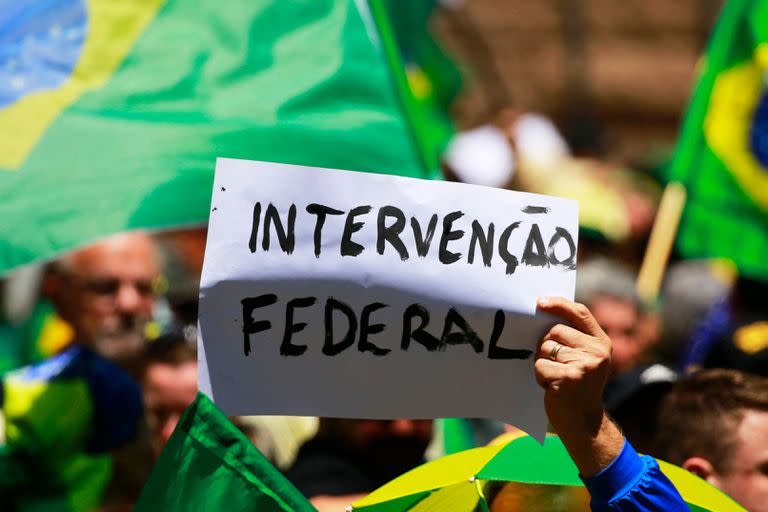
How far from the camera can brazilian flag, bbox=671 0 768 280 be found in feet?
13.2

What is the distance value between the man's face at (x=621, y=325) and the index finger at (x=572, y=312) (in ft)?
6.74

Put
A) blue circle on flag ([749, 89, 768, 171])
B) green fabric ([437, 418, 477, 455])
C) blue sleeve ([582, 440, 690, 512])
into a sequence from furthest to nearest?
blue circle on flag ([749, 89, 768, 171])
green fabric ([437, 418, 477, 455])
blue sleeve ([582, 440, 690, 512])

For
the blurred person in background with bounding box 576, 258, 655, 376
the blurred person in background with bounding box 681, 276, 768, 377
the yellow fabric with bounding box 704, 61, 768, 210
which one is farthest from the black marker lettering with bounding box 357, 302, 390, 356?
the yellow fabric with bounding box 704, 61, 768, 210

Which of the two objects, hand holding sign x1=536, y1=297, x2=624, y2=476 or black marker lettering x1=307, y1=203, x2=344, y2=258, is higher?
black marker lettering x1=307, y1=203, x2=344, y2=258

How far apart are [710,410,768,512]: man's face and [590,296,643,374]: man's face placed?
1517 millimetres

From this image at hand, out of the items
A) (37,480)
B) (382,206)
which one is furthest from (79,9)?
(382,206)

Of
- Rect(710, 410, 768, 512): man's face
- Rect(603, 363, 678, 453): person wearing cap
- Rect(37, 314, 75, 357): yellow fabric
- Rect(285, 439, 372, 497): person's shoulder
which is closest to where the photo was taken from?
Rect(710, 410, 768, 512): man's face

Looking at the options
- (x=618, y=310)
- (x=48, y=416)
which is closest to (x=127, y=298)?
(x=48, y=416)

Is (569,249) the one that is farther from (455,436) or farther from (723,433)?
(455,436)

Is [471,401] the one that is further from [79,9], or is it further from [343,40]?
[79,9]

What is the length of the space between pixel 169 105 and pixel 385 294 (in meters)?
1.32

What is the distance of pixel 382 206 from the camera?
75.0 inches

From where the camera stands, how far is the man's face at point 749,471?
2.25m

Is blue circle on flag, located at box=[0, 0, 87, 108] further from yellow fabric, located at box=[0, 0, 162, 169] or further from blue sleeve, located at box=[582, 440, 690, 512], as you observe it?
blue sleeve, located at box=[582, 440, 690, 512]
